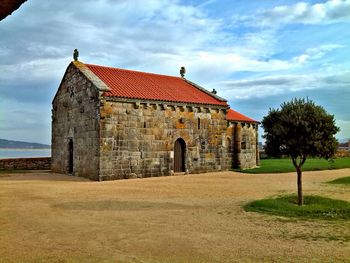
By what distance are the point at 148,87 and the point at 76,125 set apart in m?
5.86

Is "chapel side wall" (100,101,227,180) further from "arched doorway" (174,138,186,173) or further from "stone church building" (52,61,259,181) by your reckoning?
"arched doorway" (174,138,186,173)

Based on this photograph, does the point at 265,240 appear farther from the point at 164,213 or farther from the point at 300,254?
the point at 164,213

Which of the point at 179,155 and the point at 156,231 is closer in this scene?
the point at 156,231

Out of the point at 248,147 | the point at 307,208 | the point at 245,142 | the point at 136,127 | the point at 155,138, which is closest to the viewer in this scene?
the point at 307,208

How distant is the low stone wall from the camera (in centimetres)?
2795

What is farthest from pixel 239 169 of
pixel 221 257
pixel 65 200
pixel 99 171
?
pixel 221 257

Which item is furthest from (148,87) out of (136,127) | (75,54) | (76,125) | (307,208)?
(307,208)

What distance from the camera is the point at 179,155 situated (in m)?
24.3

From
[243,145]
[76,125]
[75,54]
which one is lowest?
[243,145]

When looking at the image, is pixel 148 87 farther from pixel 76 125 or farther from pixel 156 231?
pixel 156 231

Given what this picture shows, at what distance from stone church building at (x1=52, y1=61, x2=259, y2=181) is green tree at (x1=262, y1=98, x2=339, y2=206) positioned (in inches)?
439

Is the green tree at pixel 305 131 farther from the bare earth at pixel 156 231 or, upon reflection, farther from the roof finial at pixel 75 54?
the roof finial at pixel 75 54

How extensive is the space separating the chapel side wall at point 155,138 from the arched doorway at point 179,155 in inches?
11.6

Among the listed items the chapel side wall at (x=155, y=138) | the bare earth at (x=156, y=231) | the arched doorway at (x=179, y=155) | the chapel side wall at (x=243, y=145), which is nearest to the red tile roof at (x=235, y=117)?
the chapel side wall at (x=243, y=145)
